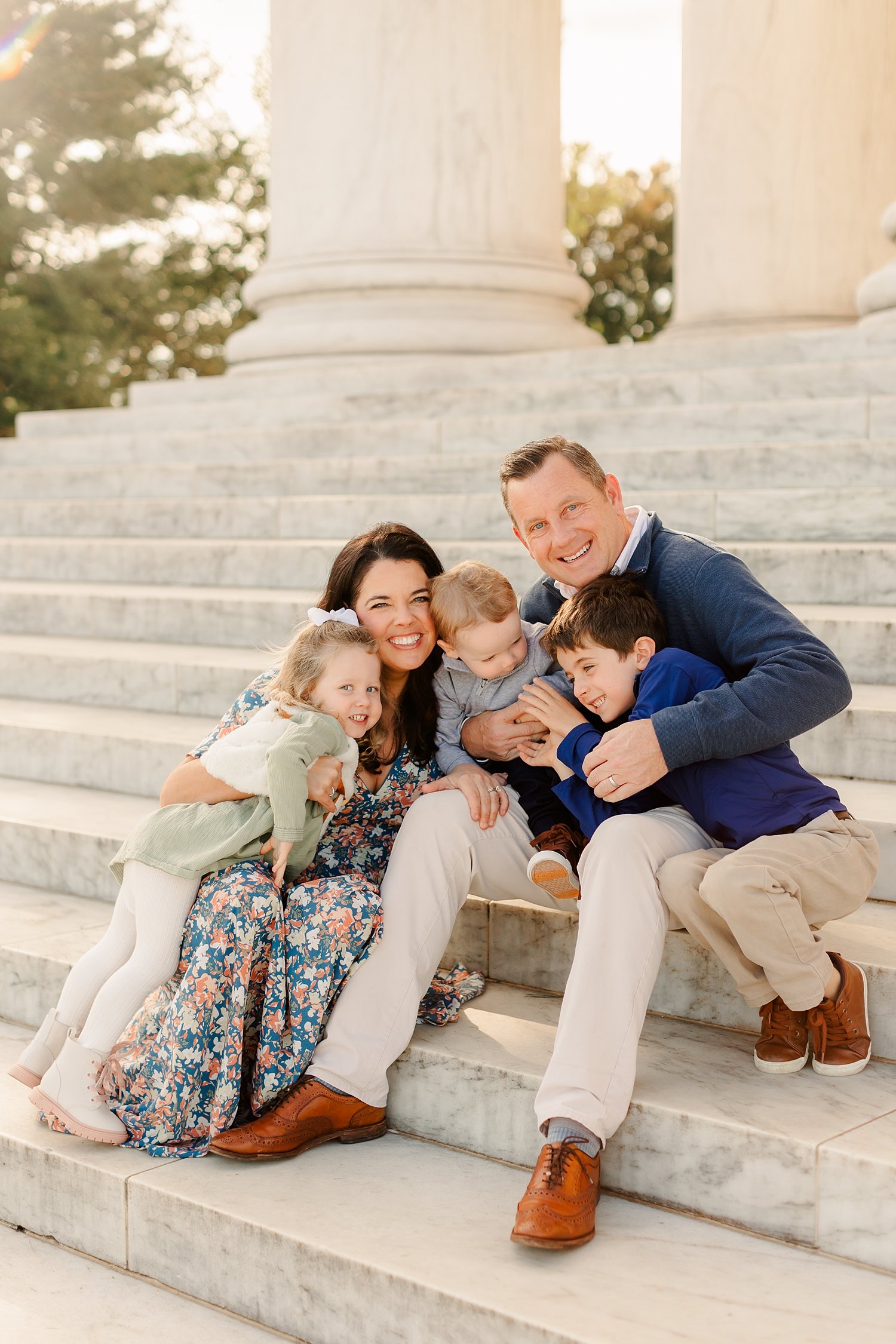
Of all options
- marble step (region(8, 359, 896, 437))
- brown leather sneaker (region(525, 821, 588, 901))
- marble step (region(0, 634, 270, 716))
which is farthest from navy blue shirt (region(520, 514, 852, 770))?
marble step (region(8, 359, 896, 437))

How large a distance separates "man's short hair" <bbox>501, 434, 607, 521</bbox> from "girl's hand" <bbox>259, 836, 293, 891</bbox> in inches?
40.8

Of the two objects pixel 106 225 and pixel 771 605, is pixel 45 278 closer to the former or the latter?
pixel 106 225

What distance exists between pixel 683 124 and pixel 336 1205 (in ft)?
27.0

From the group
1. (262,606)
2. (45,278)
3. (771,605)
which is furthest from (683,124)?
(45,278)

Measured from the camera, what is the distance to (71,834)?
16.1 feet

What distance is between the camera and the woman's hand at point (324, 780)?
11.9 feet

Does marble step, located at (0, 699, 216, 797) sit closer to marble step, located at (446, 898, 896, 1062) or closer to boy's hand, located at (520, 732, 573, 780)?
marble step, located at (446, 898, 896, 1062)

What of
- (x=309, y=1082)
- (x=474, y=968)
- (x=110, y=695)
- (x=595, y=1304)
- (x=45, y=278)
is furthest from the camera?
(x=45, y=278)

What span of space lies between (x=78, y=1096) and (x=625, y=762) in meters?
1.59

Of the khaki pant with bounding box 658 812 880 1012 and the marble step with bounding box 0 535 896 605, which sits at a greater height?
the marble step with bounding box 0 535 896 605

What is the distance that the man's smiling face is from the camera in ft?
12.1

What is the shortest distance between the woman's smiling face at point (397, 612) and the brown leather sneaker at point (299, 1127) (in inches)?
45.2

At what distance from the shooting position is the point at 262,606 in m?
6.45

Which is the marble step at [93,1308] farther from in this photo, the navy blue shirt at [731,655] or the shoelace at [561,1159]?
the navy blue shirt at [731,655]
